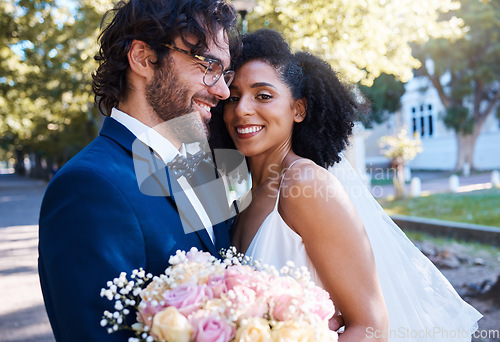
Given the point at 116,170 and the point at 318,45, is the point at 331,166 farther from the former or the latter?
the point at 318,45

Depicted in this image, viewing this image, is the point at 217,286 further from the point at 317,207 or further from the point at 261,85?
the point at 261,85

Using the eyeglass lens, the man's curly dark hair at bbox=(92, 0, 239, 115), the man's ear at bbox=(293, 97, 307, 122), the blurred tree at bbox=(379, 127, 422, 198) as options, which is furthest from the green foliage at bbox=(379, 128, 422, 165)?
the man's curly dark hair at bbox=(92, 0, 239, 115)

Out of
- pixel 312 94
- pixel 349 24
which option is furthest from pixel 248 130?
pixel 349 24

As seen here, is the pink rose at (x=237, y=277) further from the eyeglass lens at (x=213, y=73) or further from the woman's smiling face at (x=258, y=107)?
the woman's smiling face at (x=258, y=107)

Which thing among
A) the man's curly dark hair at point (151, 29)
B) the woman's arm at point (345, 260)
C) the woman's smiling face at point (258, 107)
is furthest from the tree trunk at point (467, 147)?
the man's curly dark hair at point (151, 29)

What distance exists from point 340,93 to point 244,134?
0.81 meters

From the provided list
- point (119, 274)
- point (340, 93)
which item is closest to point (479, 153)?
point (340, 93)

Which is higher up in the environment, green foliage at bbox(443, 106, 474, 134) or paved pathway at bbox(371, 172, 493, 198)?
green foliage at bbox(443, 106, 474, 134)

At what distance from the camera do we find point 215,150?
11.2 ft

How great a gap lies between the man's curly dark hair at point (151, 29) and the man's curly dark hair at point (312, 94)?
1.56 feet

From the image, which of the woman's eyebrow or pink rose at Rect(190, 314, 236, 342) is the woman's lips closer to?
the woman's eyebrow

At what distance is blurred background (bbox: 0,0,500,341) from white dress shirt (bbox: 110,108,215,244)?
1.64m

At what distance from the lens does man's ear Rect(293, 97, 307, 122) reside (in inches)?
119

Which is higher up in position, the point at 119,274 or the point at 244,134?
the point at 244,134
